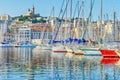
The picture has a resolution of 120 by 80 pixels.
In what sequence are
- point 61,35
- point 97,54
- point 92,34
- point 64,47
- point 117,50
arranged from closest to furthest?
point 117,50
point 97,54
point 64,47
point 92,34
point 61,35

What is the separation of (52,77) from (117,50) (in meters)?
25.6

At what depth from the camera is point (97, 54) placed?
6041cm

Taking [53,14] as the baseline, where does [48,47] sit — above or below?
below

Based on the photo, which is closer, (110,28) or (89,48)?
(89,48)

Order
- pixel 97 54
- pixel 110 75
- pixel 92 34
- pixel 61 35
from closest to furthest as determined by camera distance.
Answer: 1. pixel 110 75
2. pixel 97 54
3. pixel 92 34
4. pixel 61 35

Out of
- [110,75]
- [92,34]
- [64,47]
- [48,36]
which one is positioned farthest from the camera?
[48,36]

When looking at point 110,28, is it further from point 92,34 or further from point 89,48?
point 89,48

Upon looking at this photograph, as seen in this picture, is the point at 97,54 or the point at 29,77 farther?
the point at 97,54

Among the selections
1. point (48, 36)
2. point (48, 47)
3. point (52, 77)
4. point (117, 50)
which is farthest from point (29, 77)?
point (48, 36)

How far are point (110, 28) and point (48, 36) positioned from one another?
6193 centimetres

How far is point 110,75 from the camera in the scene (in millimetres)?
29859

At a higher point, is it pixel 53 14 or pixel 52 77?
pixel 53 14

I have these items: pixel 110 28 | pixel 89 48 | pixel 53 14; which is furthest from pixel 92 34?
pixel 89 48

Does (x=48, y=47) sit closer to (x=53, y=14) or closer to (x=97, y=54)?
(x=53, y=14)
